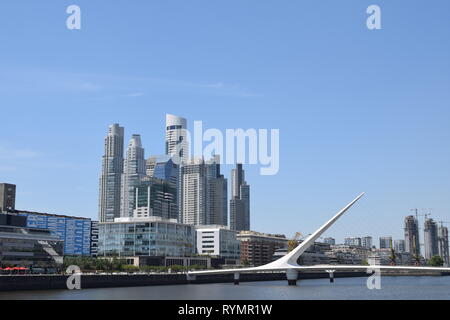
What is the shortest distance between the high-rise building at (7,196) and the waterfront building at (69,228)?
494 centimetres

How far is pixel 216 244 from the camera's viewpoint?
175 meters

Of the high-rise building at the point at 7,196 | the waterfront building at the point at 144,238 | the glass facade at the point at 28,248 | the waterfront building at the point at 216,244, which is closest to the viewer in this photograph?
the glass facade at the point at 28,248

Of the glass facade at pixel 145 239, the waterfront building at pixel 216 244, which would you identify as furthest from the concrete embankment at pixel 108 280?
the waterfront building at pixel 216 244

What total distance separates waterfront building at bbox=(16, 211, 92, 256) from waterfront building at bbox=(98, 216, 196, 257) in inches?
396

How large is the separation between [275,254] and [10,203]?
88.6 meters

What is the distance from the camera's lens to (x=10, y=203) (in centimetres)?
13525

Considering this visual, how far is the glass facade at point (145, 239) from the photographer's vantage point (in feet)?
494

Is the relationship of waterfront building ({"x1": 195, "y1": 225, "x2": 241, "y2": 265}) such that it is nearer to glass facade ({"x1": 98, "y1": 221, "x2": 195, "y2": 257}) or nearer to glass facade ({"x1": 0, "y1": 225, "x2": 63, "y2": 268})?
glass facade ({"x1": 98, "y1": 221, "x2": 195, "y2": 257})

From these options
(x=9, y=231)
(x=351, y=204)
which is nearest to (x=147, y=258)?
(x=9, y=231)

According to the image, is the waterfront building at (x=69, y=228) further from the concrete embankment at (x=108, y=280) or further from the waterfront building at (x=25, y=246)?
the concrete embankment at (x=108, y=280)

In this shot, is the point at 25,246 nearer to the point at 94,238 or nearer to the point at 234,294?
the point at 234,294

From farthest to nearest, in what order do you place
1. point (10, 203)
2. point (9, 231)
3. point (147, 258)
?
point (147, 258) < point (10, 203) < point (9, 231)

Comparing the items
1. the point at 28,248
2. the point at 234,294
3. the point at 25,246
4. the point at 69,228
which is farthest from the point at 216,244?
the point at 234,294
